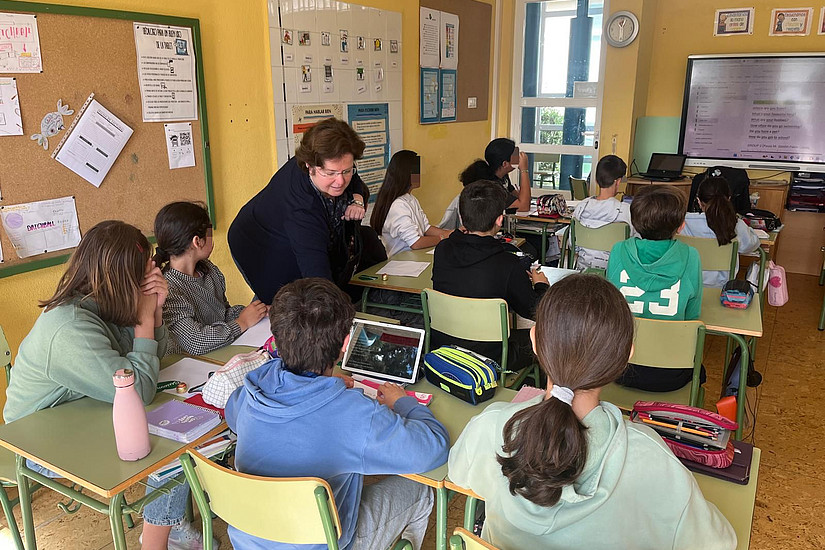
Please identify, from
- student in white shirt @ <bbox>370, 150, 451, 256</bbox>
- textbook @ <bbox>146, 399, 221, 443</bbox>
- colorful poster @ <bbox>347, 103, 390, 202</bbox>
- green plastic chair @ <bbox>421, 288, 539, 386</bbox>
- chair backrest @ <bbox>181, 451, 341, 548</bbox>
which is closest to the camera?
chair backrest @ <bbox>181, 451, 341, 548</bbox>

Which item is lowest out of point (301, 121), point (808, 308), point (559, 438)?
point (808, 308)

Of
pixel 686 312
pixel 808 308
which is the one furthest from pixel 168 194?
pixel 808 308

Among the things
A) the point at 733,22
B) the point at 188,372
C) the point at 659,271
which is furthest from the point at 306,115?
the point at 733,22

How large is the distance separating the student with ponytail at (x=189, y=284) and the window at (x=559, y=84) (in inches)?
201

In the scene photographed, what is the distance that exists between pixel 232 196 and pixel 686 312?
7.89ft

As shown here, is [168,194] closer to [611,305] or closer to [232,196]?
[232,196]

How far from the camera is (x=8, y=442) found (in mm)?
1679

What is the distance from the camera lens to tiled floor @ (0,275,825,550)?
236cm

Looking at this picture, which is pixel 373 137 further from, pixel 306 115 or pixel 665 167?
pixel 665 167

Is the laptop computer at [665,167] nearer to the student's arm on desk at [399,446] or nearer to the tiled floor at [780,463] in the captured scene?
the tiled floor at [780,463]

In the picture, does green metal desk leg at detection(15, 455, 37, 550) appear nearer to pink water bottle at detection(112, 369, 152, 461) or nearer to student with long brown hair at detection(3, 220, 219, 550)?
student with long brown hair at detection(3, 220, 219, 550)

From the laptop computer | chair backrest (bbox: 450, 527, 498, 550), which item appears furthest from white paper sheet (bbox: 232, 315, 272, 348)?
the laptop computer

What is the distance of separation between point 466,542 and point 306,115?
10.7 feet

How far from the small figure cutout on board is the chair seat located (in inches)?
96.1
